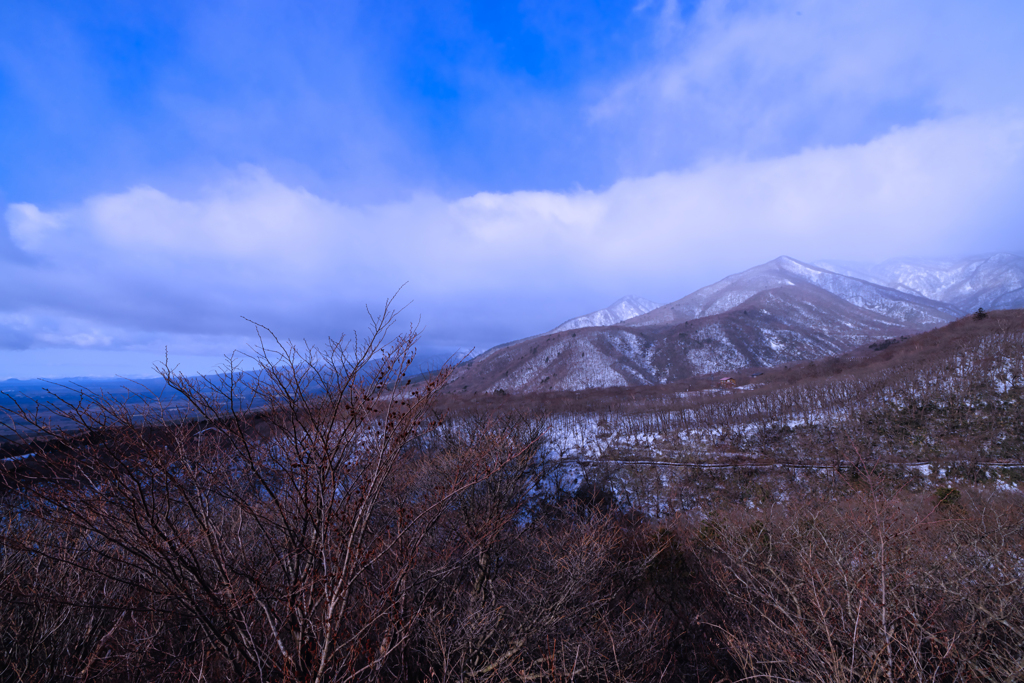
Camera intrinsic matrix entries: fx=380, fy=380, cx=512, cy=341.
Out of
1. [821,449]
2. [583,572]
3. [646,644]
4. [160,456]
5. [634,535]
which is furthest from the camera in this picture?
[821,449]

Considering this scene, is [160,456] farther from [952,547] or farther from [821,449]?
[821,449]

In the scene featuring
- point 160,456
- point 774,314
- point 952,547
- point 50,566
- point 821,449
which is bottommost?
point 821,449

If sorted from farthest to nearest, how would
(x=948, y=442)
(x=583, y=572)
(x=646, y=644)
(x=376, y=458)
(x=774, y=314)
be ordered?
(x=774, y=314) < (x=948, y=442) < (x=583, y=572) < (x=646, y=644) < (x=376, y=458)

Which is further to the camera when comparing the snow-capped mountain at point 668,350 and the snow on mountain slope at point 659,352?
the snow-capped mountain at point 668,350

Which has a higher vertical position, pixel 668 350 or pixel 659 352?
pixel 668 350

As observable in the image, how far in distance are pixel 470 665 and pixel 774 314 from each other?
5936 inches

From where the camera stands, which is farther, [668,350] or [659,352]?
[668,350]

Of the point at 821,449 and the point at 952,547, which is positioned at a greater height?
the point at 952,547

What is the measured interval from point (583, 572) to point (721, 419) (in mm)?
35071

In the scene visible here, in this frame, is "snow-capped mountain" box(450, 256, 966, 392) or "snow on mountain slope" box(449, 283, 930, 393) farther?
"snow-capped mountain" box(450, 256, 966, 392)

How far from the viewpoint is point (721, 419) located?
133 ft

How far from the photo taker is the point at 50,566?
29.4 ft

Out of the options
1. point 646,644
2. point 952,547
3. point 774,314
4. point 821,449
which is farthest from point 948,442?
point 774,314

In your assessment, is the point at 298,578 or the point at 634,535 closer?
the point at 298,578
